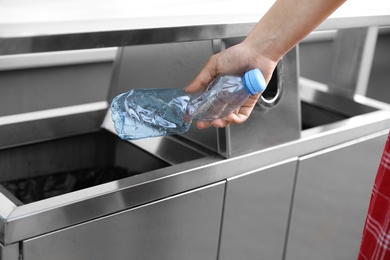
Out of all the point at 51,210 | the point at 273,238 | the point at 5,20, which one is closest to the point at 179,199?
the point at 51,210

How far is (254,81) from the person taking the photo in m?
1.46

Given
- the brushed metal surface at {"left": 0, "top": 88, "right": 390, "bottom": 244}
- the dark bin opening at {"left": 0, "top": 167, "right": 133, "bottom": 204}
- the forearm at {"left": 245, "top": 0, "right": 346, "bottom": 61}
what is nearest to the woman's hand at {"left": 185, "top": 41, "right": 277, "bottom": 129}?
the forearm at {"left": 245, "top": 0, "right": 346, "bottom": 61}

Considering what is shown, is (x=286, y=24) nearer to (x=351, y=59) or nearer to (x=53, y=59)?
(x=351, y=59)

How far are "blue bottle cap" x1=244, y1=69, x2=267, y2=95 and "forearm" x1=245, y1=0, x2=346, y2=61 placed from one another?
74 mm

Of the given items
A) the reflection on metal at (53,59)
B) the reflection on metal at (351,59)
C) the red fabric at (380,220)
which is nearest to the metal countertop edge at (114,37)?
the red fabric at (380,220)

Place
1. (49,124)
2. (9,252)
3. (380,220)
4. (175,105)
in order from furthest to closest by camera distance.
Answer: (49,124) → (175,105) → (380,220) → (9,252)

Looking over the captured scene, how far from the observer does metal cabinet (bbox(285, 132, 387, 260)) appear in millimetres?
2064

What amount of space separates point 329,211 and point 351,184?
0.46ft

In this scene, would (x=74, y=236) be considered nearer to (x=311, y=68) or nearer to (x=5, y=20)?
(x=5, y=20)

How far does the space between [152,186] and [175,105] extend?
0.81 feet

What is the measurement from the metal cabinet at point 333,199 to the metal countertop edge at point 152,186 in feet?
0.19

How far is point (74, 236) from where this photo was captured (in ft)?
4.77

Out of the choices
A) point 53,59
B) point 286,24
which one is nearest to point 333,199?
point 286,24

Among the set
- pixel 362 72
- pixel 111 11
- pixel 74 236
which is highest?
pixel 111 11
